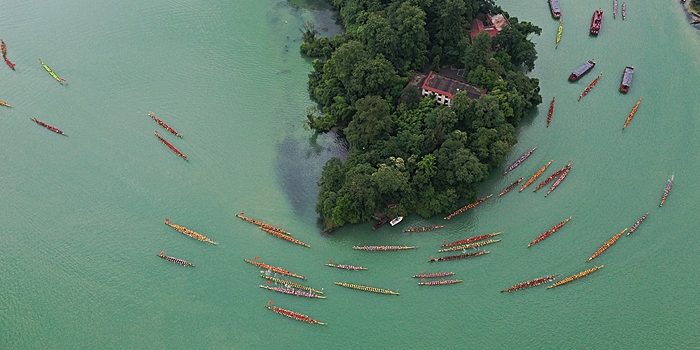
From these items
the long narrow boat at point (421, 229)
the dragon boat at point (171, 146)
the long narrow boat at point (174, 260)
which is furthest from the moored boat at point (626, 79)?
the long narrow boat at point (174, 260)

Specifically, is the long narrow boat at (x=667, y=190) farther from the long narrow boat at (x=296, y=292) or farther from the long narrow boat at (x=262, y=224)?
the long narrow boat at (x=262, y=224)

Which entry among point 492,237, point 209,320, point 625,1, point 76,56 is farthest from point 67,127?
point 625,1

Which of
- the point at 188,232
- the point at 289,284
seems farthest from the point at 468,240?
the point at 188,232

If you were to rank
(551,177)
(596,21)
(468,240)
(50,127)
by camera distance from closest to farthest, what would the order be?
(468,240), (551,177), (50,127), (596,21)

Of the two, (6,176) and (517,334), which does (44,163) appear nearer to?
(6,176)

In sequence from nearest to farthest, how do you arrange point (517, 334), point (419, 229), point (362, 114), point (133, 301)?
point (517, 334), point (133, 301), point (419, 229), point (362, 114)

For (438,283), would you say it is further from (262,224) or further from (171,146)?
(171,146)
